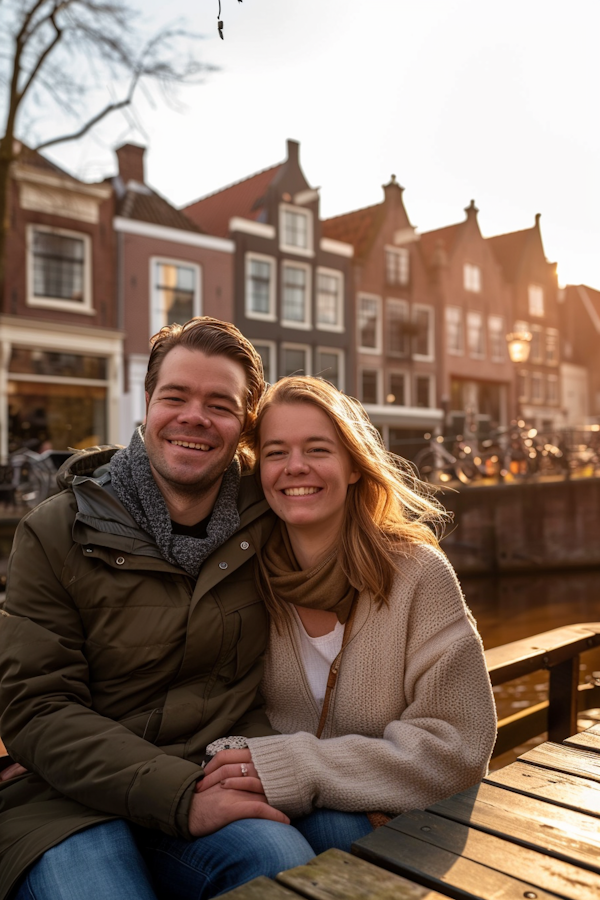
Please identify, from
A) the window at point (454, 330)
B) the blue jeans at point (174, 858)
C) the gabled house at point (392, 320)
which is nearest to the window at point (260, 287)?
the gabled house at point (392, 320)

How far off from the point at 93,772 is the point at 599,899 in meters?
0.87

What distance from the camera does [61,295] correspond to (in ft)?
46.6

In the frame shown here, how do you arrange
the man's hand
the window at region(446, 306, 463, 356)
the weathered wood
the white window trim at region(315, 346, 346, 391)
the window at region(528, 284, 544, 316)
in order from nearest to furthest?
the man's hand
the weathered wood
the white window trim at region(315, 346, 346, 391)
the window at region(446, 306, 463, 356)
the window at region(528, 284, 544, 316)

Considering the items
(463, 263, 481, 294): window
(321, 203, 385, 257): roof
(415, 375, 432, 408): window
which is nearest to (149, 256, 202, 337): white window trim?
(321, 203, 385, 257): roof

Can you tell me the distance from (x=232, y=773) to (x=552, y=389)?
28882mm

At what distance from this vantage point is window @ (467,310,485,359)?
79.0 feet

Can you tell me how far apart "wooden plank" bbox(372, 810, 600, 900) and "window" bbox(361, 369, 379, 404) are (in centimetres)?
1931

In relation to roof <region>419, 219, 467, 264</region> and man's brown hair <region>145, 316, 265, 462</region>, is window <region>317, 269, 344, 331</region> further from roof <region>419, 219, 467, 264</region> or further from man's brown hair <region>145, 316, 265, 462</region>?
man's brown hair <region>145, 316, 265, 462</region>

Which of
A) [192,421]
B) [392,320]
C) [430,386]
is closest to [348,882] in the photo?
[192,421]

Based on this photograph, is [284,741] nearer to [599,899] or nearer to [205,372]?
[599,899]

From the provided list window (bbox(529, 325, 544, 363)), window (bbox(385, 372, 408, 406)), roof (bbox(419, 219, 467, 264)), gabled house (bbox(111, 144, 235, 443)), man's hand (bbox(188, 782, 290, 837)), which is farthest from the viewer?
window (bbox(529, 325, 544, 363))

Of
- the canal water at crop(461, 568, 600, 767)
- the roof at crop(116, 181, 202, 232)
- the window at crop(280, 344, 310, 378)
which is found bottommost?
the canal water at crop(461, 568, 600, 767)

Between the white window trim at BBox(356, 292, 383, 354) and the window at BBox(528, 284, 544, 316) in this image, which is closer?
the white window trim at BBox(356, 292, 383, 354)

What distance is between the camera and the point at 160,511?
1.68 meters
